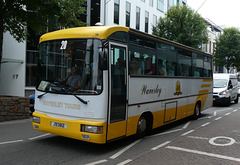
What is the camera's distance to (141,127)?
23.2 feet

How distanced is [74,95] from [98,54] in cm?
104

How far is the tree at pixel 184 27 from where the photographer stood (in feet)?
76.1

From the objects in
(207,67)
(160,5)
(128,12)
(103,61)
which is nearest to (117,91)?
(103,61)

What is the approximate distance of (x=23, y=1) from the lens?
977cm

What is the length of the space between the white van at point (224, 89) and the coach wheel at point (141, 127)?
1073 cm

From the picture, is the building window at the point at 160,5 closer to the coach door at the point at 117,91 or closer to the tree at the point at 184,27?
the tree at the point at 184,27

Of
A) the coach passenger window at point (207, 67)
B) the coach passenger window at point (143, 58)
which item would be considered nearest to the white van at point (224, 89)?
the coach passenger window at point (207, 67)

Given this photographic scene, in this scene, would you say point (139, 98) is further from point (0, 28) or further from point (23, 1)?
point (0, 28)

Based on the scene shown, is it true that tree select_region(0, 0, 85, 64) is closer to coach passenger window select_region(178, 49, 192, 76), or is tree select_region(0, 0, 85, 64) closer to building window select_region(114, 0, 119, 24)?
coach passenger window select_region(178, 49, 192, 76)

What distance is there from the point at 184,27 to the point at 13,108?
17.5 metres

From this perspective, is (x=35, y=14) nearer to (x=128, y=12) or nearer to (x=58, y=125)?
(x=58, y=125)

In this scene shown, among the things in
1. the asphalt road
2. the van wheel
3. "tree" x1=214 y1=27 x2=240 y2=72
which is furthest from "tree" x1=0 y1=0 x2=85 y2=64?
"tree" x1=214 y1=27 x2=240 y2=72

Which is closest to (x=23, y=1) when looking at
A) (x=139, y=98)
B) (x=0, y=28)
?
(x=0, y=28)

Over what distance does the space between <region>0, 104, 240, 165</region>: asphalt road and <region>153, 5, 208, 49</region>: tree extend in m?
16.1
